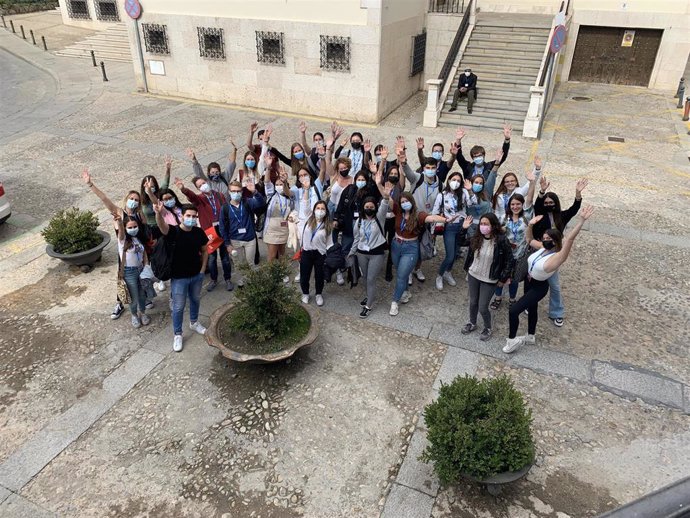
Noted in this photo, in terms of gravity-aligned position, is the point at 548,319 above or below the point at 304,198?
below

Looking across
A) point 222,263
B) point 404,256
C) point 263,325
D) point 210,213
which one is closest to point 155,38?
point 210,213

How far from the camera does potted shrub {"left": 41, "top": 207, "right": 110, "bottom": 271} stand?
7758mm

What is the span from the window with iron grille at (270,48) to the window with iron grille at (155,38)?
390 cm

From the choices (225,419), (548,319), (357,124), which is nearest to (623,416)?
(548,319)

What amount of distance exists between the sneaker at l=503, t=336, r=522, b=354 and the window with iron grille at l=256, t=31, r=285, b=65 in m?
13.2

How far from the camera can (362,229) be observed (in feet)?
21.3

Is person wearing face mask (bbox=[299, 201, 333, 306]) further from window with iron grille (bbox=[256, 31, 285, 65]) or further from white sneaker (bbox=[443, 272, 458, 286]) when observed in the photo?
window with iron grille (bbox=[256, 31, 285, 65])

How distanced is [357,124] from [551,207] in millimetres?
10326

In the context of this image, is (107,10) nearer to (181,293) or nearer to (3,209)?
(3,209)

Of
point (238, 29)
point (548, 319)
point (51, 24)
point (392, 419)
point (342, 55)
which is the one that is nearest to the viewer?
point (392, 419)

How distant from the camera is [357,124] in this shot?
52.2 feet

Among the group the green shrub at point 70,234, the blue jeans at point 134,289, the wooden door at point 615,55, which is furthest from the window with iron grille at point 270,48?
the wooden door at point 615,55

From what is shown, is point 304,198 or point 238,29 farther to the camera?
point 238,29

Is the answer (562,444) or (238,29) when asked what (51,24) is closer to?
(238,29)
